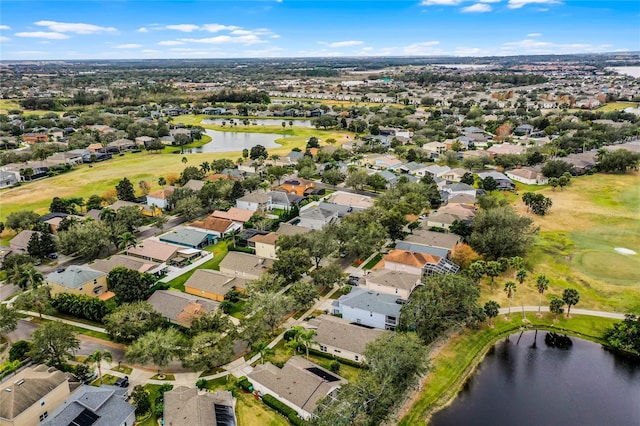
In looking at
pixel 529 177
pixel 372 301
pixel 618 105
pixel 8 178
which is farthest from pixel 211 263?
pixel 618 105

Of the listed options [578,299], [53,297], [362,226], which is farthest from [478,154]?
[53,297]

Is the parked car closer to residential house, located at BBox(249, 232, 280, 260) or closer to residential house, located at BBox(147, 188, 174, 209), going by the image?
residential house, located at BBox(249, 232, 280, 260)

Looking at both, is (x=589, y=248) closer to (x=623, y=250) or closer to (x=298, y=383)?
(x=623, y=250)

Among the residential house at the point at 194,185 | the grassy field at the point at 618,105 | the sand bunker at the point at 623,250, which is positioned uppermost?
the grassy field at the point at 618,105

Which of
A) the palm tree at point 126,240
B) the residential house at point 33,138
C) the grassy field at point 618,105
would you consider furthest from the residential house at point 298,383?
the grassy field at point 618,105

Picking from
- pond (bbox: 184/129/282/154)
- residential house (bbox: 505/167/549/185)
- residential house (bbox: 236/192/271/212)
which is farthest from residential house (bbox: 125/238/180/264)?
residential house (bbox: 505/167/549/185)

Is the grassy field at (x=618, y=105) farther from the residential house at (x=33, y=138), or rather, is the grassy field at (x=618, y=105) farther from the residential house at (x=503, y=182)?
the residential house at (x=33, y=138)
